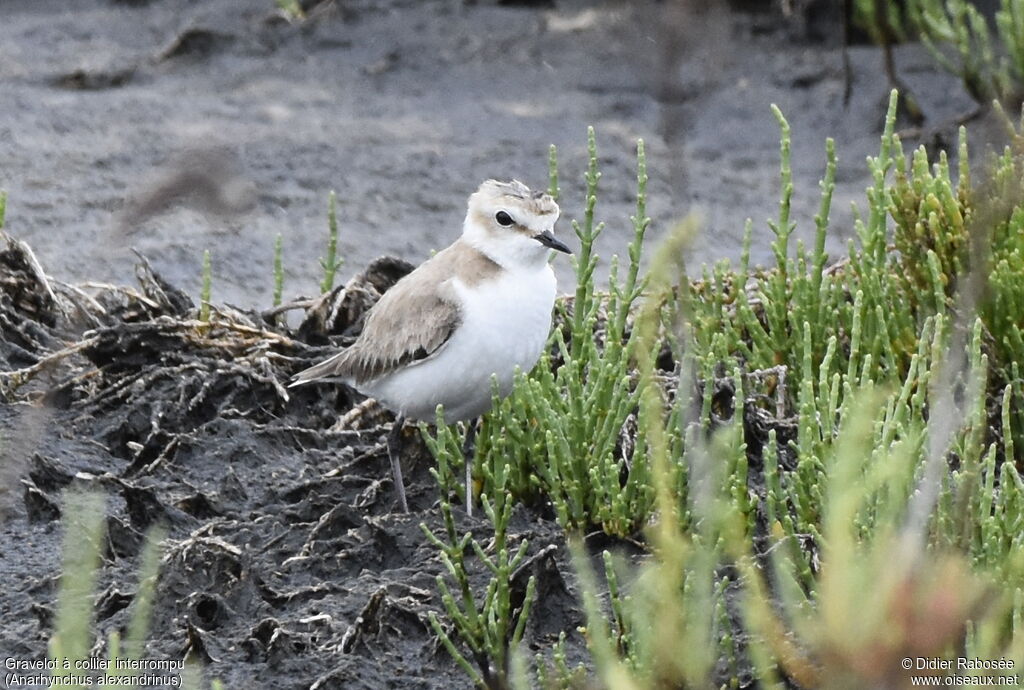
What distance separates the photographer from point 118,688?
10.5ft

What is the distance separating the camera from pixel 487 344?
16.4 ft

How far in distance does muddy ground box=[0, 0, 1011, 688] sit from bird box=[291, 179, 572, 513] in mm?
358

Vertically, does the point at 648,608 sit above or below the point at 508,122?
below

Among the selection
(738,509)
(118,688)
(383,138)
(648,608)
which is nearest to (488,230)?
(738,509)

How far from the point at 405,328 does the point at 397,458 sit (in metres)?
0.45

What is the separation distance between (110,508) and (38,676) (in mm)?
1088

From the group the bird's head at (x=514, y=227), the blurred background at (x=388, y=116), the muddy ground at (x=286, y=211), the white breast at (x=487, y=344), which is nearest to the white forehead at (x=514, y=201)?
the bird's head at (x=514, y=227)

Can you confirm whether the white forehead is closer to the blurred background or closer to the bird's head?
the bird's head

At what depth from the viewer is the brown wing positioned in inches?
203

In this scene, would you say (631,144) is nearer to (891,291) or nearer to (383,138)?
(383,138)

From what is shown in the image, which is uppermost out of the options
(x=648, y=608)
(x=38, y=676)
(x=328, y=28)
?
(x=328, y=28)

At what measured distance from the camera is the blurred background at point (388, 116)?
28.3ft

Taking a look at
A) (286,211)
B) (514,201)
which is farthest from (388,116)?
(514,201)

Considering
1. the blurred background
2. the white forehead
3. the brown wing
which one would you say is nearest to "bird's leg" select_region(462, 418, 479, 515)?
the brown wing
